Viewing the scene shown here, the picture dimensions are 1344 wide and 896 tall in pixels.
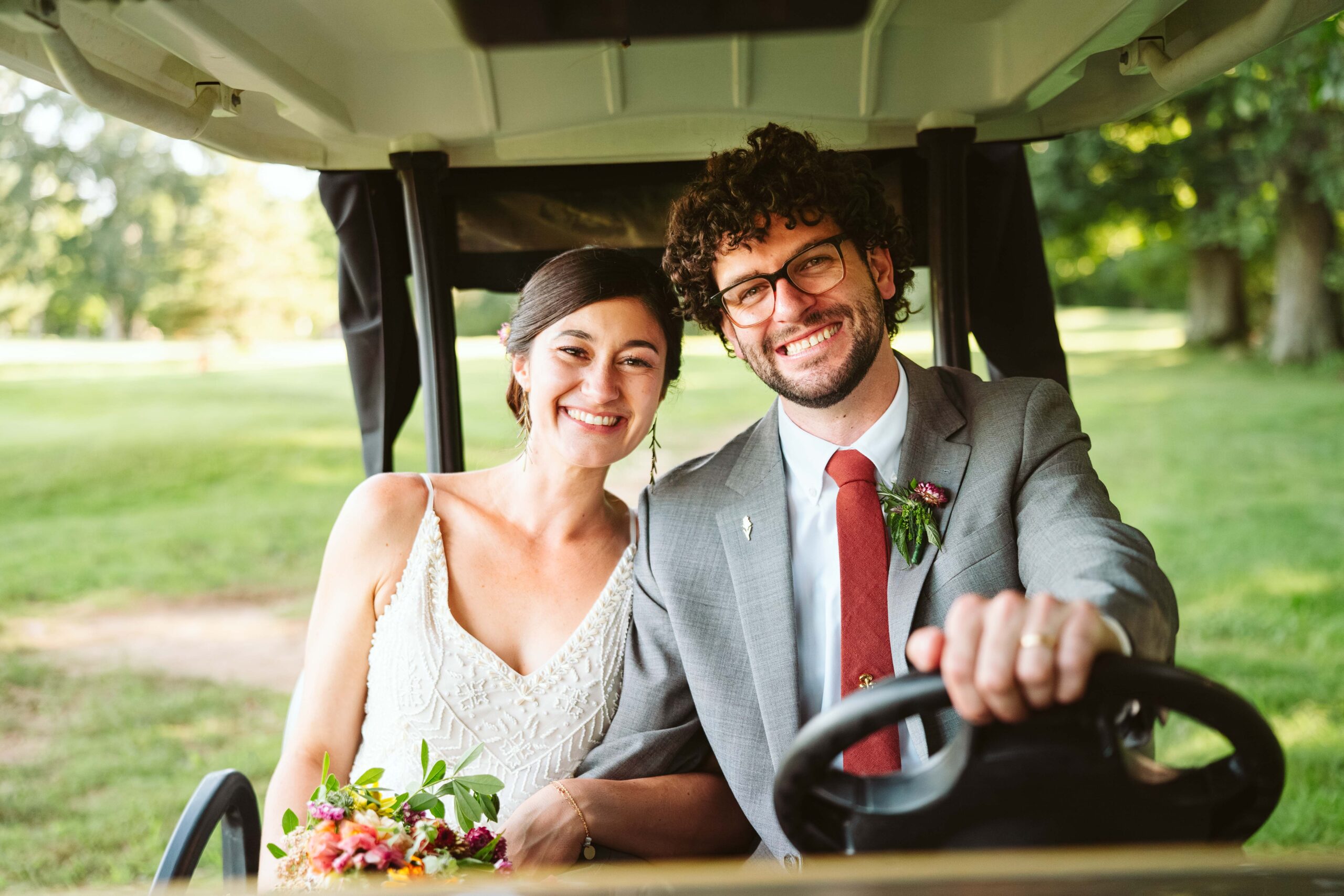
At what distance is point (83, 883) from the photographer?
375cm

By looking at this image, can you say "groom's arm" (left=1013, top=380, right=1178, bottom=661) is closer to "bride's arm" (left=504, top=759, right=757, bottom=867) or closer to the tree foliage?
"bride's arm" (left=504, top=759, right=757, bottom=867)

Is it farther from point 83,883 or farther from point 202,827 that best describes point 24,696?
point 202,827

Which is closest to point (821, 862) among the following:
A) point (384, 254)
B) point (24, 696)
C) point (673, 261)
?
point (673, 261)

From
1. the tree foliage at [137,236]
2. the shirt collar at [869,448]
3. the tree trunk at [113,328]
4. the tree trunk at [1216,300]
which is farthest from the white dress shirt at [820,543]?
the tree trunk at [113,328]

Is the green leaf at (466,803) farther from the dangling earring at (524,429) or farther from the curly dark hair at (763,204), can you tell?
the curly dark hair at (763,204)

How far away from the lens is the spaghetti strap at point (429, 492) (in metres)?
2.35

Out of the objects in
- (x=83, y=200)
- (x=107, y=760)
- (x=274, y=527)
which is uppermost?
(x=83, y=200)

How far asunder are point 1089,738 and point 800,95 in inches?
54.2

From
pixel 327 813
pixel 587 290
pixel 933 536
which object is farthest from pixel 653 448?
pixel 327 813

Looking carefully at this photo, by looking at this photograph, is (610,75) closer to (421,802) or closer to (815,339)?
(815,339)

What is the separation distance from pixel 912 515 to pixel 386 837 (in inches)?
40.8

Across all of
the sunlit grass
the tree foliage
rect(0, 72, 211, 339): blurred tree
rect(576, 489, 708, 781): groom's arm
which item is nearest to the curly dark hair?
rect(576, 489, 708, 781): groom's arm

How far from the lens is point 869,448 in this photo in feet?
6.89

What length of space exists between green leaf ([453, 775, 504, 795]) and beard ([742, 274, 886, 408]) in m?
0.89
